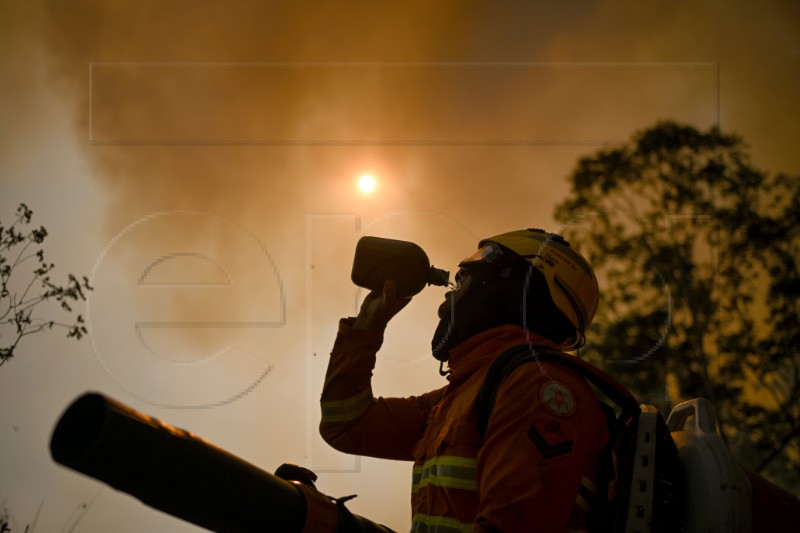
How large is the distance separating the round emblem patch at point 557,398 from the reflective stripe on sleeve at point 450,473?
1.19 ft

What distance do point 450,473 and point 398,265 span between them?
1.44 meters

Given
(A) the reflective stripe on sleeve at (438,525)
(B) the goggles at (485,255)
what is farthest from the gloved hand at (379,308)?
(A) the reflective stripe on sleeve at (438,525)

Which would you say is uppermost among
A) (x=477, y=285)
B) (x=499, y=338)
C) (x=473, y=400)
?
(x=477, y=285)

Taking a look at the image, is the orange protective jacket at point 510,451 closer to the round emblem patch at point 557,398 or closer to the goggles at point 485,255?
the round emblem patch at point 557,398

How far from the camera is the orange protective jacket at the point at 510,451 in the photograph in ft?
9.46

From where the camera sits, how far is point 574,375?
3.30 m

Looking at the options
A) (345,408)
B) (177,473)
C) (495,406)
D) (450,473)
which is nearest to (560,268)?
(495,406)

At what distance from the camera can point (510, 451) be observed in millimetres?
2969

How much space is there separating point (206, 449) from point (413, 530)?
100cm

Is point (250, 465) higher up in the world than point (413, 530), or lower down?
higher up

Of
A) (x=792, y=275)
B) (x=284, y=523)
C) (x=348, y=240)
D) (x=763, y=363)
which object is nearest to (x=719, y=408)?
(x=763, y=363)

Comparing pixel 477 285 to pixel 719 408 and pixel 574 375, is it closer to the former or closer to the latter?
pixel 574 375

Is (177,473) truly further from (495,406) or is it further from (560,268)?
(560,268)

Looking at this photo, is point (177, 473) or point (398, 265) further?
point (398, 265)
